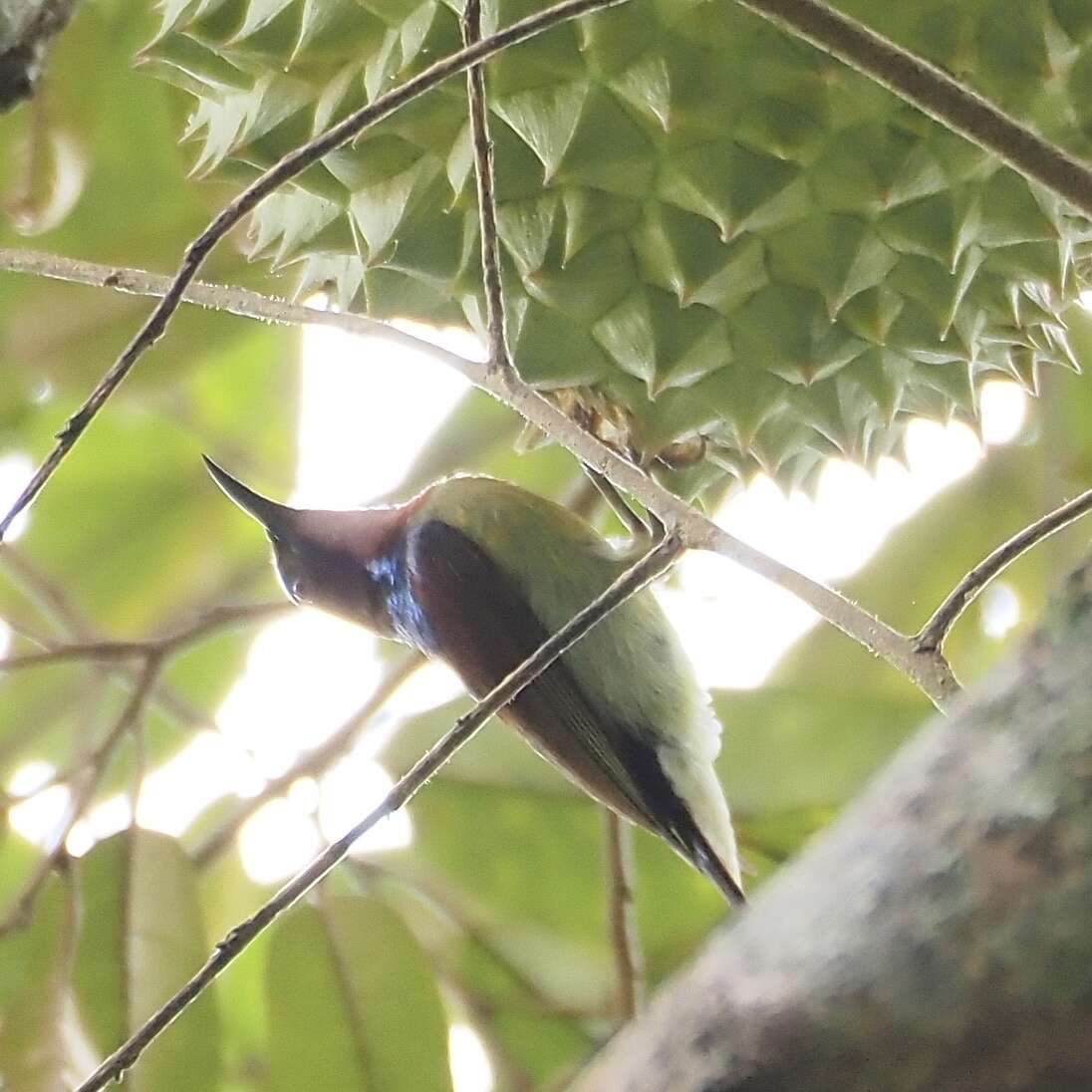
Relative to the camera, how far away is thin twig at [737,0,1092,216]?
58 cm

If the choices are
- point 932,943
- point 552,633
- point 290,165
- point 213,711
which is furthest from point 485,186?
point 213,711

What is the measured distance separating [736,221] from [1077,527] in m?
0.76

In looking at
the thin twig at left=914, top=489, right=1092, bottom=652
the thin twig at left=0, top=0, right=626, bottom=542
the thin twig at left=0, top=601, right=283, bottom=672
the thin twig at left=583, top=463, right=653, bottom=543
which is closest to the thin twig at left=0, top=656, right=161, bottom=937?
the thin twig at left=0, top=601, right=283, bottom=672

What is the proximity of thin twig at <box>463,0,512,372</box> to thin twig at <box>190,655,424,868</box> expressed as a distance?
0.73 meters

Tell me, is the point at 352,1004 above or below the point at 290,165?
below

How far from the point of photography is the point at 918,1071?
0.91 ft

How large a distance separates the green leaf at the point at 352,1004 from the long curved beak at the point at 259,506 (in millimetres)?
422

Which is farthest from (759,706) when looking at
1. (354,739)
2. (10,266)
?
(10,266)

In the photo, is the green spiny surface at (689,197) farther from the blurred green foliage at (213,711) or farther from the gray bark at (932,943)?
the gray bark at (932,943)

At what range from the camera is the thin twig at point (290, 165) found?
637 millimetres

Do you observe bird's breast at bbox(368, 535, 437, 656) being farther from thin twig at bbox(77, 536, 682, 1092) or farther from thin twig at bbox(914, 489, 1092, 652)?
thin twig at bbox(914, 489, 1092, 652)

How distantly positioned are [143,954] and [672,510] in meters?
0.79

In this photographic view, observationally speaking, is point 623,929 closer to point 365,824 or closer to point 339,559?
point 365,824

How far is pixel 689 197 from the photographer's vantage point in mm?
842
